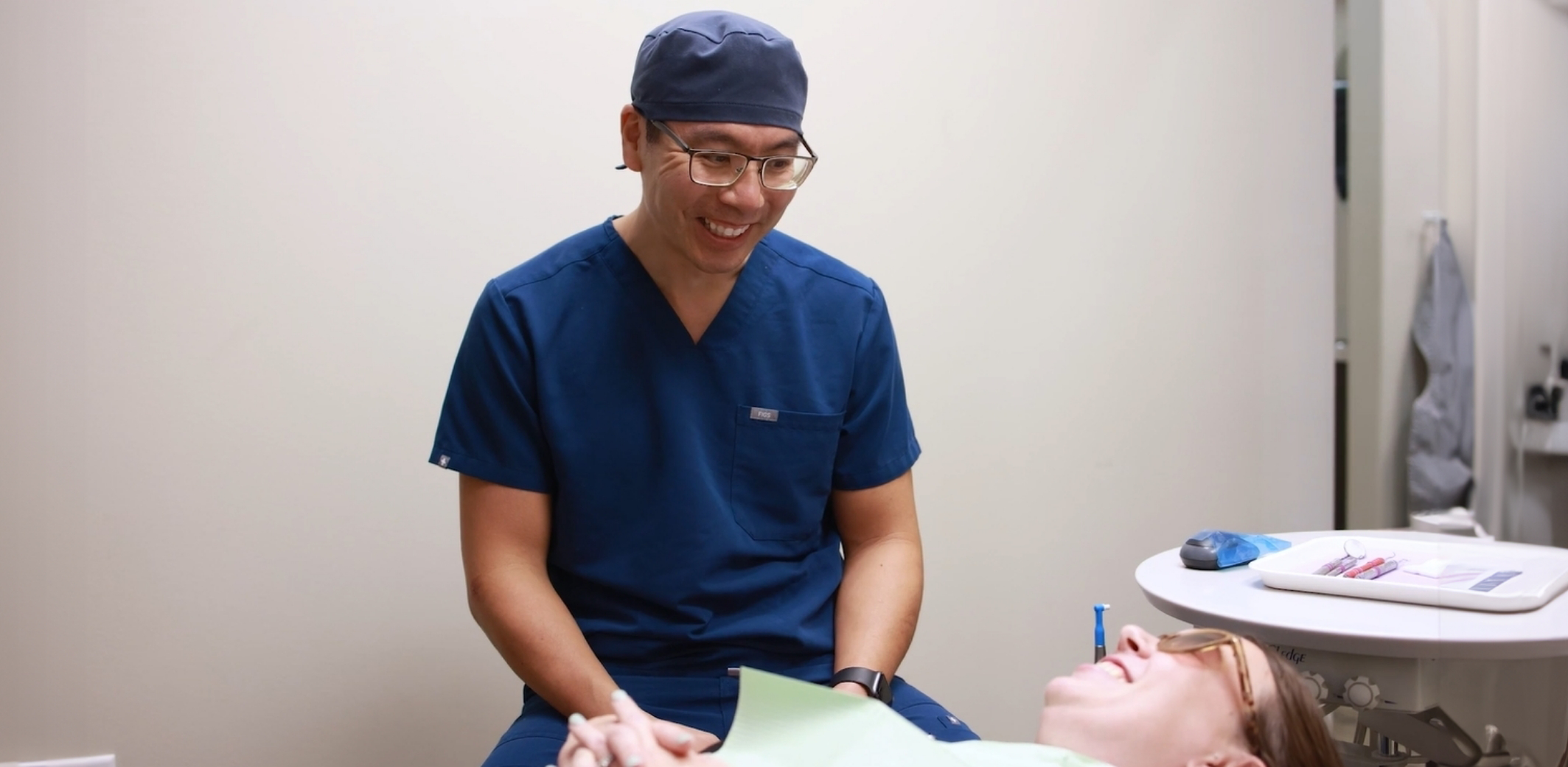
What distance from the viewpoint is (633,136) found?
1407 mm

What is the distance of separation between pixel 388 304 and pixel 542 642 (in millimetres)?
710

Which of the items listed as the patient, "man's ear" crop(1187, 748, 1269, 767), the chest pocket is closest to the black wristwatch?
the chest pocket

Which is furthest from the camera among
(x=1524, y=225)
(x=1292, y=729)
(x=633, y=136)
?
(x=633, y=136)

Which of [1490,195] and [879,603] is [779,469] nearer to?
[879,603]

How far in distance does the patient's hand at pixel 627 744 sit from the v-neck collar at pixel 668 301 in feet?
1.83

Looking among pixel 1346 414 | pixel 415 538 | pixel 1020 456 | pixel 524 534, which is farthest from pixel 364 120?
pixel 1346 414

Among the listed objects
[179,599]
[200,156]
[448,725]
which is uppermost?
[200,156]

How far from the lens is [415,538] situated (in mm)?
1832

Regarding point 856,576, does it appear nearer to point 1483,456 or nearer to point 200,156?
point 1483,456

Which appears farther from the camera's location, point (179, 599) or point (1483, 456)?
point (179, 599)

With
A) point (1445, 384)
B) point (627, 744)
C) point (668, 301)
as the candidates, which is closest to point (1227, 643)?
point (1445, 384)

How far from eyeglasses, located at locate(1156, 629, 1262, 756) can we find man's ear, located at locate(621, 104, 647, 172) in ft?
2.64

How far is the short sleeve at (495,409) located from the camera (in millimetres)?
1372

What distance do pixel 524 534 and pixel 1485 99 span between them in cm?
108
